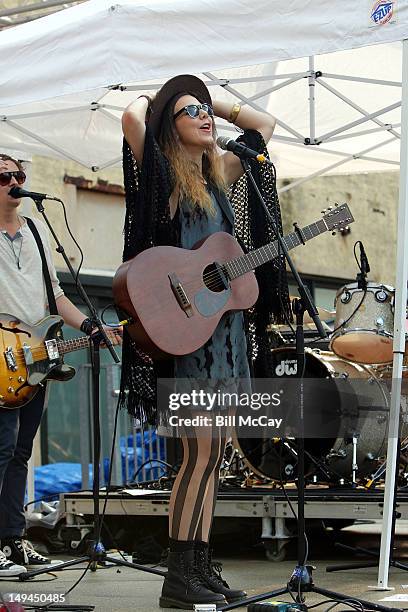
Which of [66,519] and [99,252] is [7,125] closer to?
[66,519]

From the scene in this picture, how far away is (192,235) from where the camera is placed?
457cm

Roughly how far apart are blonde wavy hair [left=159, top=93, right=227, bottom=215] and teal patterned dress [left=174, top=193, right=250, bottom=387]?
0.04 m

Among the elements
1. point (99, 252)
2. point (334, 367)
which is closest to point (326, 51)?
point (334, 367)

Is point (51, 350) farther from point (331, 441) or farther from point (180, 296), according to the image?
point (331, 441)

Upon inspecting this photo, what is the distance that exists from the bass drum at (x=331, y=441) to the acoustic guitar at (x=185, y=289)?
252 cm

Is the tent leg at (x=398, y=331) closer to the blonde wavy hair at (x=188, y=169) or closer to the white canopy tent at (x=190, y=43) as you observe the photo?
the white canopy tent at (x=190, y=43)

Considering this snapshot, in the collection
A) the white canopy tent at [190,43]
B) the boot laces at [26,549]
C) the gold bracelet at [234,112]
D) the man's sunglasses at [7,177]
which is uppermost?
the white canopy tent at [190,43]

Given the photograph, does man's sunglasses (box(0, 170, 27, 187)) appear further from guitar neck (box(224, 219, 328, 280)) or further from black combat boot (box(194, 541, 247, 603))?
black combat boot (box(194, 541, 247, 603))

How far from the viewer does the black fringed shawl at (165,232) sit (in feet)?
14.8

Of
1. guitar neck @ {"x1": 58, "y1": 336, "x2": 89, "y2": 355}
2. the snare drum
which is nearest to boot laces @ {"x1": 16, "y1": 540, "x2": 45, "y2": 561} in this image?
guitar neck @ {"x1": 58, "y1": 336, "x2": 89, "y2": 355}

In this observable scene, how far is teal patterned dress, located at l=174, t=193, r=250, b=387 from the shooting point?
175 inches

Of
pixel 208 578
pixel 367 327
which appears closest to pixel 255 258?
pixel 208 578

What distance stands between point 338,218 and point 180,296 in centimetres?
90

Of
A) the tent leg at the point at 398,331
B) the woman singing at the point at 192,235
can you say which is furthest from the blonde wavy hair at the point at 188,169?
the tent leg at the point at 398,331
